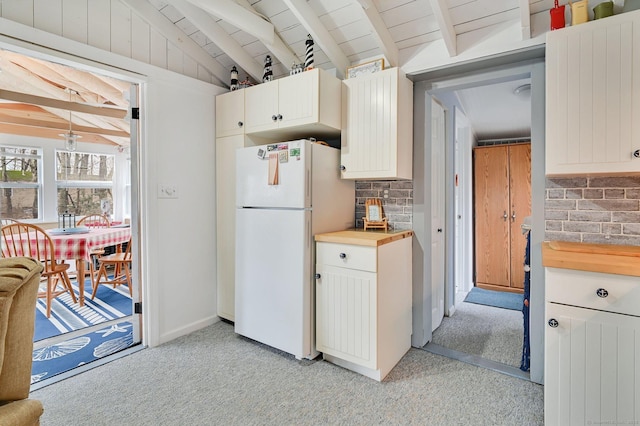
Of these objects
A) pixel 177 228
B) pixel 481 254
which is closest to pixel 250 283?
pixel 177 228

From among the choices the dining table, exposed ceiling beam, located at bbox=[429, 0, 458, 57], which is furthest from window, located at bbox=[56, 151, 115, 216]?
exposed ceiling beam, located at bbox=[429, 0, 458, 57]

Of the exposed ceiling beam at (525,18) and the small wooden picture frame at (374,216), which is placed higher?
the exposed ceiling beam at (525,18)

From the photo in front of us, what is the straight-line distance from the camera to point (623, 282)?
1.31m

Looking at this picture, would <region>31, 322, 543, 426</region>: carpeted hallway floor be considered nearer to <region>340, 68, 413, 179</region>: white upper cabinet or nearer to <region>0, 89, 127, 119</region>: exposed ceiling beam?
<region>340, 68, 413, 179</region>: white upper cabinet

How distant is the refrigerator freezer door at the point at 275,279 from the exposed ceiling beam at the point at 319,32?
1.23 meters

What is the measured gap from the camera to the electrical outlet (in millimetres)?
2525

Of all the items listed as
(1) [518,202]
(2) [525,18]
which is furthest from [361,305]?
(1) [518,202]

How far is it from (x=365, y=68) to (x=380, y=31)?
303 mm

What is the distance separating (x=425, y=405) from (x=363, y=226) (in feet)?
4.52

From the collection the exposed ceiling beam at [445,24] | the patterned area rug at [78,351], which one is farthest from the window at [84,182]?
the exposed ceiling beam at [445,24]

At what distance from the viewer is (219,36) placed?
2574mm

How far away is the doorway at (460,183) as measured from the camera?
6.59ft

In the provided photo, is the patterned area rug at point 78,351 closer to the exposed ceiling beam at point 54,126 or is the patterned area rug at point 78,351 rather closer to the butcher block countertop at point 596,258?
the butcher block countertop at point 596,258

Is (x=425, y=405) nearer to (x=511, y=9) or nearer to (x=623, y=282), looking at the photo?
(x=623, y=282)
